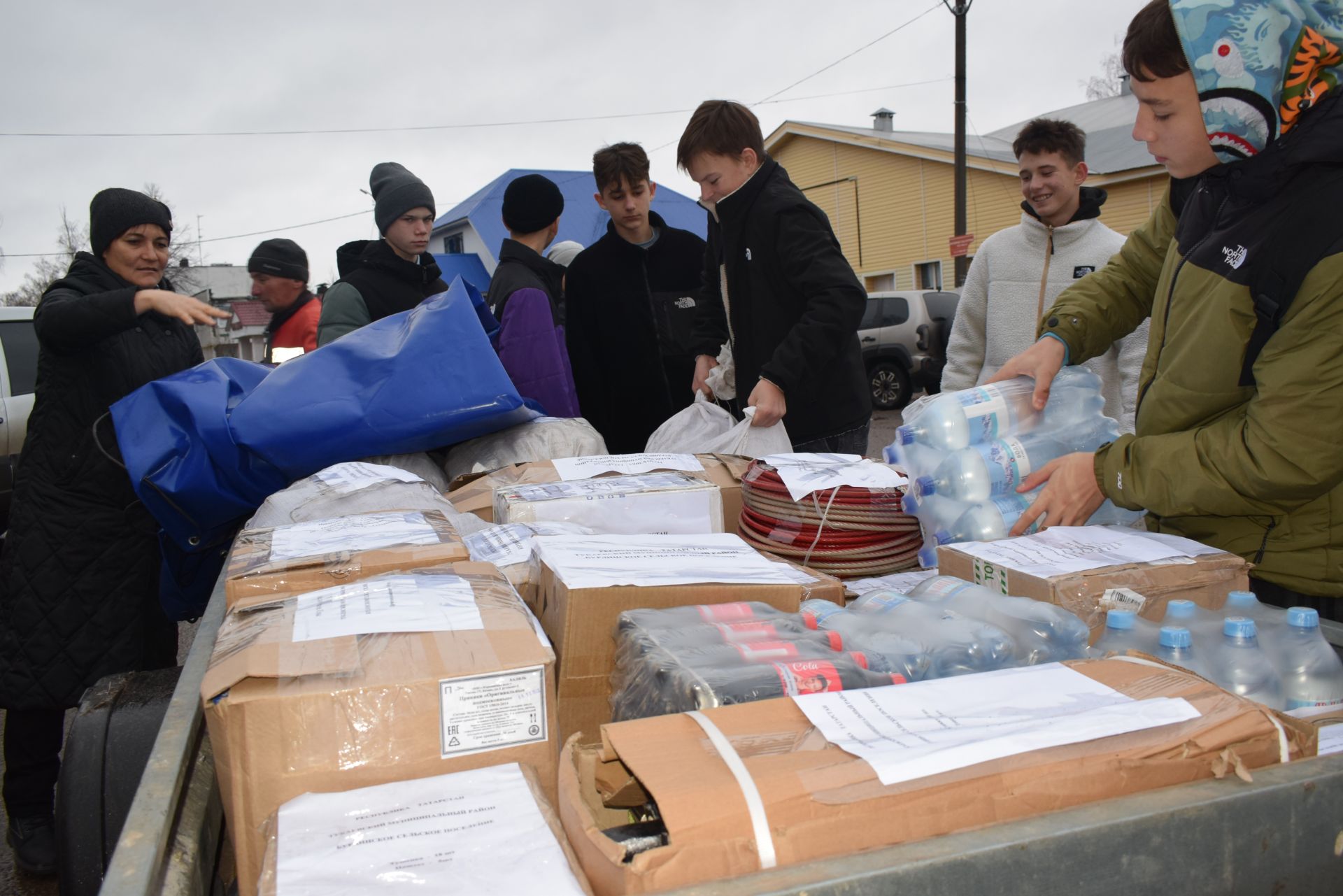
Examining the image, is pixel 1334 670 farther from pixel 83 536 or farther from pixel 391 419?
pixel 83 536

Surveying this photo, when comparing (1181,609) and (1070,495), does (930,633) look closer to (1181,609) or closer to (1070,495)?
(1181,609)

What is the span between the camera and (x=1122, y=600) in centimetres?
150

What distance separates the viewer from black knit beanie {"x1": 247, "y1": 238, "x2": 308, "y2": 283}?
5.16 metres

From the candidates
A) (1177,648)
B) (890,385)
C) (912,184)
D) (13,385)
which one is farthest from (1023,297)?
(912,184)

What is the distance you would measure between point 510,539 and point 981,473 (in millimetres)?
1006

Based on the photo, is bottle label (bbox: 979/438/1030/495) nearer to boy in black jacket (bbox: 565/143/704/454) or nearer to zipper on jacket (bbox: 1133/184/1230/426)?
zipper on jacket (bbox: 1133/184/1230/426)

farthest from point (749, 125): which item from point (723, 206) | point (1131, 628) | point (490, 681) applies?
point (490, 681)

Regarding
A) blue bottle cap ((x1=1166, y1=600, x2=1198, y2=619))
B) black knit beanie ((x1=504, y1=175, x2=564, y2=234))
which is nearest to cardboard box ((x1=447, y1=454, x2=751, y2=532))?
blue bottle cap ((x1=1166, y1=600, x2=1198, y2=619))

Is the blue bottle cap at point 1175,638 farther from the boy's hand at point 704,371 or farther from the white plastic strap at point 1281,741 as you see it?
the boy's hand at point 704,371

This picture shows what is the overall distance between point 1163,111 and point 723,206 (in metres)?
1.53

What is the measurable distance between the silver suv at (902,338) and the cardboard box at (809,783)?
13193 mm

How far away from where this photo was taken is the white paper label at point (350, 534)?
163 cm

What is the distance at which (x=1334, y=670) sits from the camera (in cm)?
138

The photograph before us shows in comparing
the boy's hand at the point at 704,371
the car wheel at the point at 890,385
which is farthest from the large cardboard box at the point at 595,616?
the car wheel at the point at 890,385
